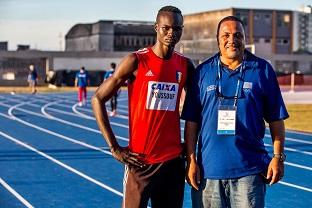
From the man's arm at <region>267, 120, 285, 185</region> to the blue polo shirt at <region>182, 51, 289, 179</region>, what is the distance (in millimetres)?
48

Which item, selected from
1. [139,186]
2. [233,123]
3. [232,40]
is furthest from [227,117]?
[139,186]

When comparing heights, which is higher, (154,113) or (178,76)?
(178,76)

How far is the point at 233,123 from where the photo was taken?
13.4 feet

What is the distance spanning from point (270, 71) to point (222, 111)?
0.40 metres

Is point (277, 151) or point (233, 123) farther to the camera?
point (277, 151)

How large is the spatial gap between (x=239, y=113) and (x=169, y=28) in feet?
2.51

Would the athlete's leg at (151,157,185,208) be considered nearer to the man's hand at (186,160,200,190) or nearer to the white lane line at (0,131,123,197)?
the man's hand at (186,160,200,190)

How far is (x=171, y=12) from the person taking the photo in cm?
445

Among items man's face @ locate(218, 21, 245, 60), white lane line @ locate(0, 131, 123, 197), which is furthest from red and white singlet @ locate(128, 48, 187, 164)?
white lane line @ locate(0, 131, 123, 197)

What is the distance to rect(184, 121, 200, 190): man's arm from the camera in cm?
420

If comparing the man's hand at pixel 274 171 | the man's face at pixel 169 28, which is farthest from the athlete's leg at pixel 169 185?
the man's face at pixel 169 28

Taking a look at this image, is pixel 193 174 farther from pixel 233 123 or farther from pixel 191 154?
pixel 233 123

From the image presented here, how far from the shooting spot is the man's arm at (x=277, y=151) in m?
4.17

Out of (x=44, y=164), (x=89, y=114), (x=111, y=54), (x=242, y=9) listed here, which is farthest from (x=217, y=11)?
(x=44, y=164)
